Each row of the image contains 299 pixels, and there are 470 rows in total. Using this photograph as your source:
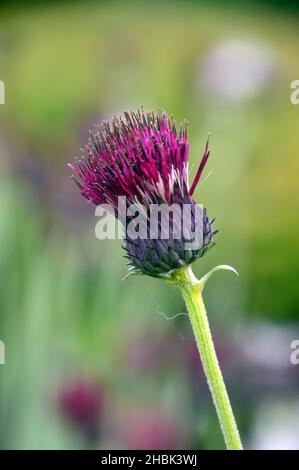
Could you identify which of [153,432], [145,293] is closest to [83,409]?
[153,432]

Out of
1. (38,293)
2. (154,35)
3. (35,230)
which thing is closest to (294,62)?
(154,35)

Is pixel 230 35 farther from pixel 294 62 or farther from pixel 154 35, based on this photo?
pixel 294 62

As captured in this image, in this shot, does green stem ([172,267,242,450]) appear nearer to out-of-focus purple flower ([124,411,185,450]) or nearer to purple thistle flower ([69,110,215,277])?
purple thistle flower ([69,110,215,277])

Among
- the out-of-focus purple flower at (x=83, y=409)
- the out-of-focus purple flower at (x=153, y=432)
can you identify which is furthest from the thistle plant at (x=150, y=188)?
the out-of-focus purple flower at (x=83, y=409)

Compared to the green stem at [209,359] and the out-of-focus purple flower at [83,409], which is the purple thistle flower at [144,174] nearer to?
the green stem at [209,359]

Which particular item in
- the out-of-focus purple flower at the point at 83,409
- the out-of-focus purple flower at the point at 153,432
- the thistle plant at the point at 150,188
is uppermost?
the thistle plant at the point at 150,188

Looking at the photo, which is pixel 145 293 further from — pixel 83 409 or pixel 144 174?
pixel 144 174

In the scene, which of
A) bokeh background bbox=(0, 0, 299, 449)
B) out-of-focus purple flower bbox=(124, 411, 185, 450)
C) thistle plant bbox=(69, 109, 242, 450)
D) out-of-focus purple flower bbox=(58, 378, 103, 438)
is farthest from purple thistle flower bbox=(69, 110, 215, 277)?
out-of-focus purple flower bbox=(58, 378, 103, 438)

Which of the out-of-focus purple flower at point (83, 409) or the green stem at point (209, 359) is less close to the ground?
the green stem at point (209, 359)

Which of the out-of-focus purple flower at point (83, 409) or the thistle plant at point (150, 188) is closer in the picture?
the thistle plant at point (150, 188)
